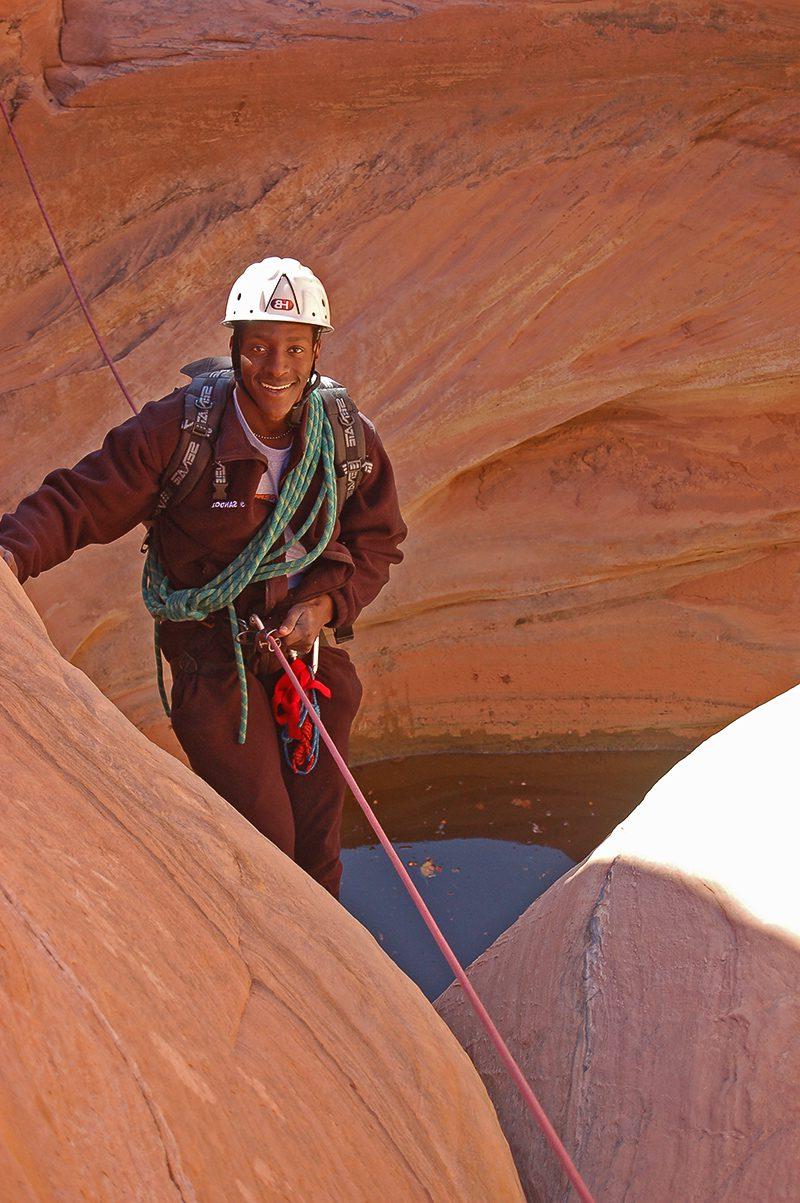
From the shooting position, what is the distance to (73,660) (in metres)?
3.79

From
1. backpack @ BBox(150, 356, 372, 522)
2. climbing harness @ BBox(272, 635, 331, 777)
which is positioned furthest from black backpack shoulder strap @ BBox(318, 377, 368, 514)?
climbing harness @ BBox(272, 635, 331, 777)

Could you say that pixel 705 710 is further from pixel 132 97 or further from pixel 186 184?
pixel 132 97

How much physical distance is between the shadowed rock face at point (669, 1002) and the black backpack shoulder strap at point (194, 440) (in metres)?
1.03

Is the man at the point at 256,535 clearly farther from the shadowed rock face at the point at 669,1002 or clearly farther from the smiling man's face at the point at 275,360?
the shadowed rock face at the point at 669,1002

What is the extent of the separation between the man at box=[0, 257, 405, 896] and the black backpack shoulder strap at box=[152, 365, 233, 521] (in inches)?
0.5

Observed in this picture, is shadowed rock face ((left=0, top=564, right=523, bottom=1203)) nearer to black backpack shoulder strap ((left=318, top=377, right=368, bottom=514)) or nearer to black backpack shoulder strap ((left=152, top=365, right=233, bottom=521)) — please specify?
black backpack shoulder strap ((left=152, top=365, right=233, bottom=521))

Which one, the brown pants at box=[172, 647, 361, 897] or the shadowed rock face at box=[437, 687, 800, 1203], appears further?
the brown pants at box=[172, 647, 361, 897]

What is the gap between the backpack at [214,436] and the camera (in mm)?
2207

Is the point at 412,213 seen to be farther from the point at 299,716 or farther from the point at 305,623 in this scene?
the point at 299,716

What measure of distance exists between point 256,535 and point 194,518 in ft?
0.40

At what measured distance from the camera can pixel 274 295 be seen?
84.2 inches

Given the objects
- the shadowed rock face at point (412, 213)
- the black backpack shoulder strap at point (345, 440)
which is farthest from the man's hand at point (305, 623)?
the shadowed rock face at point (412, 213)

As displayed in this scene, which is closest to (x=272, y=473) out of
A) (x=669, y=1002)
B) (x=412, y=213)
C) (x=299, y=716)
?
(x=299, y=716)

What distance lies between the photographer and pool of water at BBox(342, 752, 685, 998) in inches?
141
